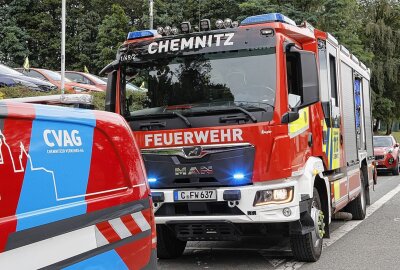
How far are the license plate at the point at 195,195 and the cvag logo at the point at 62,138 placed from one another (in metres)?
3.37

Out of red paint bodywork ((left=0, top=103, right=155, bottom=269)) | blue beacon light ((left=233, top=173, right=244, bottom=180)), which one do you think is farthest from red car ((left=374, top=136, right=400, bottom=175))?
red paint bodywork ((left=0, top=103, right=155, bottom=269))

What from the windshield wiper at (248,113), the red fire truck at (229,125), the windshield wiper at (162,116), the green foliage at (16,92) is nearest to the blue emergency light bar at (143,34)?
the red fire truck at (229,125)

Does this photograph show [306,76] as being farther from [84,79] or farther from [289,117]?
[84,79]

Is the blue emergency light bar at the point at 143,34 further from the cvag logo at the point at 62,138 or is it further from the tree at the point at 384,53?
the tree at the point at 384,53

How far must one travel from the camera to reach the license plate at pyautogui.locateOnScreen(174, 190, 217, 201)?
6070mm

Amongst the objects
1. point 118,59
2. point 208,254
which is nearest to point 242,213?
point 208,254

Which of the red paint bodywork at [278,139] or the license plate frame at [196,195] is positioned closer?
the red paint bodywork at [278,139]

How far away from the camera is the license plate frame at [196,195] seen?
607 cm

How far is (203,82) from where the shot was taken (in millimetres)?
6477

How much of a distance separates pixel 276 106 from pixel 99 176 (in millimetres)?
3441

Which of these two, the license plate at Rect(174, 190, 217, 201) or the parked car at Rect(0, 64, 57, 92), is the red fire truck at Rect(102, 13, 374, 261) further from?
the parked car at Rect(0, 64, 57, 92)

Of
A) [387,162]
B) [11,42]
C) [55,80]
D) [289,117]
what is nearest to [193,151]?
[289,117]

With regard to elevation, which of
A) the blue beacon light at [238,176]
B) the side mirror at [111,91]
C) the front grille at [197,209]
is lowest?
the front grille at [197,209]

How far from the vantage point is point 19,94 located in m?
15.7
